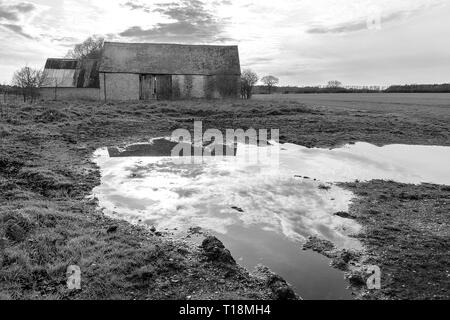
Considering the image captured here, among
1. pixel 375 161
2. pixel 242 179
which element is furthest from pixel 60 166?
pixel 375 161

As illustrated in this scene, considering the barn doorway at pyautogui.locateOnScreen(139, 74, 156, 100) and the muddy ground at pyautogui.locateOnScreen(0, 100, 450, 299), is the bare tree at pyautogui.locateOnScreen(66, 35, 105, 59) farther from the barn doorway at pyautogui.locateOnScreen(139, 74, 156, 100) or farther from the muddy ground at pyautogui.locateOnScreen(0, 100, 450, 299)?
the muddy ground at pyautogui.locateOnScreen(0, 100, 450, 299)

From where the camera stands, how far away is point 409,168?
12125 mm

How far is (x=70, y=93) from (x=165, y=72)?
10141 mm

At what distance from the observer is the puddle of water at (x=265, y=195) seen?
614 centimetres

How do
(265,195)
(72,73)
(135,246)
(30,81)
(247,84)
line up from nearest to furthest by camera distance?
(135,246) < (265,195) < (30,81) < (72,73) < (247,84)

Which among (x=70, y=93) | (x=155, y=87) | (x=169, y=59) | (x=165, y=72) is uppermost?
(x=169, y=59)

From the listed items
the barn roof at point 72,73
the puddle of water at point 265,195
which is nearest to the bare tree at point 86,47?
the barn roof at point 72,73

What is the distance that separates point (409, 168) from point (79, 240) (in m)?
10.0

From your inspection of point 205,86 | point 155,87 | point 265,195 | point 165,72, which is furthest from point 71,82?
point 265,195

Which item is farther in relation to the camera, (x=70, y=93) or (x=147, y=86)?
(x=70, y=93)

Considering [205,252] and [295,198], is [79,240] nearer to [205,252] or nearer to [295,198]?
[205,252]

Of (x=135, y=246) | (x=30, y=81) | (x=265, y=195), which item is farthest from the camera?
(x=30, y=81)

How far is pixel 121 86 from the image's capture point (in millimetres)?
39406

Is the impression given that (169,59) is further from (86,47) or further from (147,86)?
(86,47)
